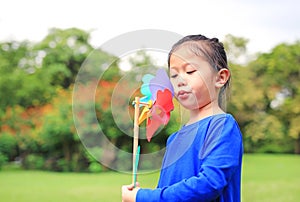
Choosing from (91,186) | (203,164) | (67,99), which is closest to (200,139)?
(203,164)

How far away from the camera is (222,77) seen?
1.18 meters

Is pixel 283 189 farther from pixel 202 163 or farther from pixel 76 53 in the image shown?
pixel 202 163

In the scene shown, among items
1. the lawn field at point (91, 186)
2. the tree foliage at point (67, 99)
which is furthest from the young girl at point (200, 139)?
the tree foliage at point (67, 99)

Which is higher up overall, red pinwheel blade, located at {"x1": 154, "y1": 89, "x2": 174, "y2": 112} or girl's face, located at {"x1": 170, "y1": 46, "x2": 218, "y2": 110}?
girl's face, located at {"x1": 170, "y1": 46, "x2": 218, "y2": 110}

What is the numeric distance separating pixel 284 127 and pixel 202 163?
29.3 ft

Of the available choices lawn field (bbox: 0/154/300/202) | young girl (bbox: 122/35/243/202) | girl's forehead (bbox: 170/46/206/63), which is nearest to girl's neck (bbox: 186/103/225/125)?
young girl (bbox: 122/35/243/202)

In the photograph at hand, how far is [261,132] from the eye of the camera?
9.16 metres

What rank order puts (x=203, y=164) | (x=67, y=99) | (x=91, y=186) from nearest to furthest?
1. (x=203, y=164)
2. (x=91, y=186)
3. (x=67, y=99)

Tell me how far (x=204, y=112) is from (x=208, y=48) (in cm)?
15

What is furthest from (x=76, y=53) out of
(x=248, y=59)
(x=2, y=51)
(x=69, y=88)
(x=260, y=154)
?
(x=260, y=154)

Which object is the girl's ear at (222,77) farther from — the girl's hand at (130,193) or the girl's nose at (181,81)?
the girl's hand at (130,193)

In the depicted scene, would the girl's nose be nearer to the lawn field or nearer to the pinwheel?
the pinwheel

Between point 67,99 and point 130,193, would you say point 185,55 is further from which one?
point 67,99

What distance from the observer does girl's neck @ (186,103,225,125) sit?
1161 mm
